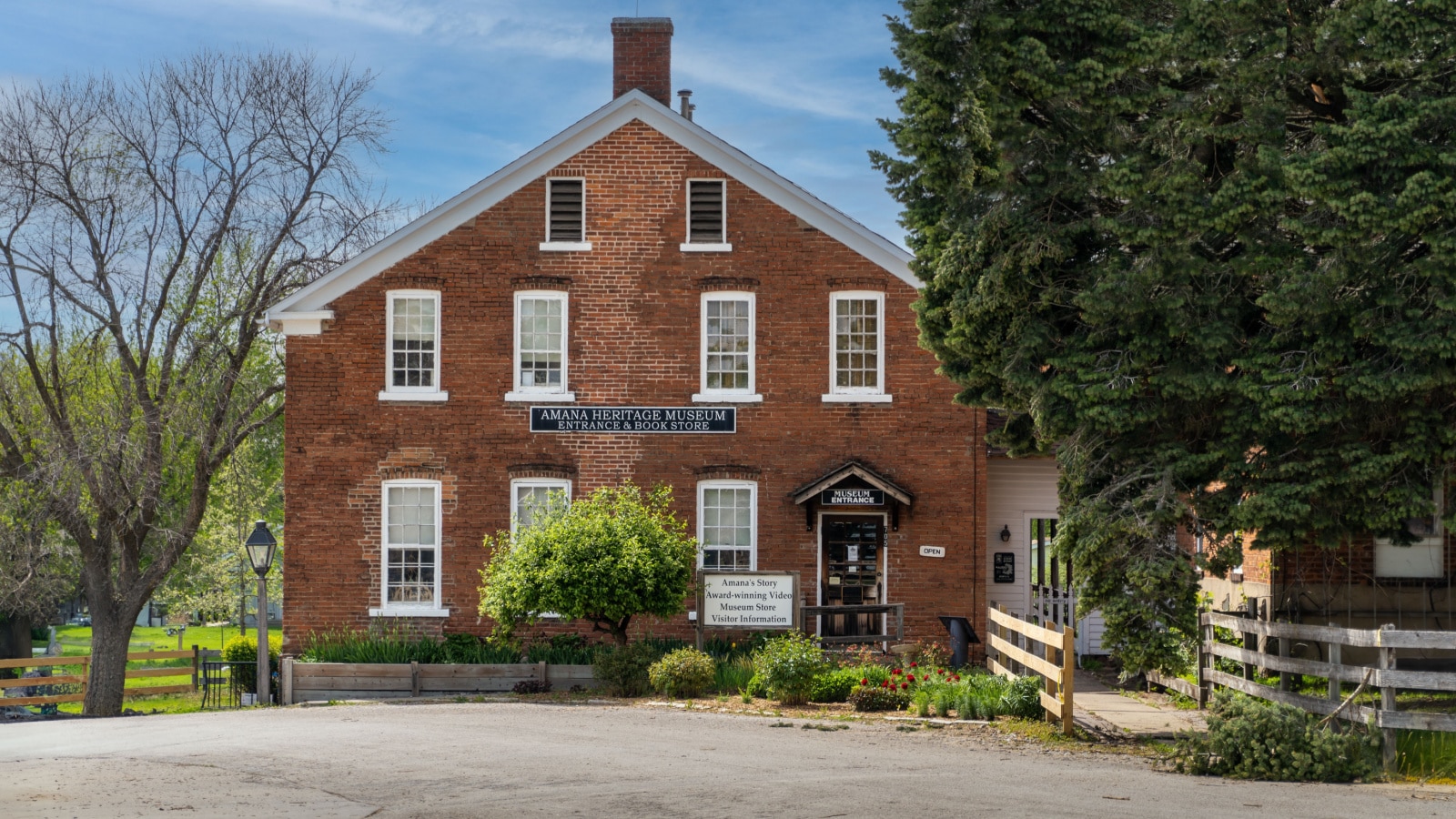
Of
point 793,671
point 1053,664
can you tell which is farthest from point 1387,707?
point 793,671

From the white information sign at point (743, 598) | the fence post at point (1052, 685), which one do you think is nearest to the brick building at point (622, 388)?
the white information sign at point (743, 598)

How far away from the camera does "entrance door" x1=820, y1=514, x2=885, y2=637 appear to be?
23.0 metres

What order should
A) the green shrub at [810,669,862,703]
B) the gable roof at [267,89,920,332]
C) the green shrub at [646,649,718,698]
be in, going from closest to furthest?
the green shrub at [810,669,862,703] → the green shrub at [646,649,718,698] → the gable roof at [267,89,920,332]

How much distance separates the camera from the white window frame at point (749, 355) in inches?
906

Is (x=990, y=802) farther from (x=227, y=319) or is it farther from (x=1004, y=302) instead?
(x=227, y=319)

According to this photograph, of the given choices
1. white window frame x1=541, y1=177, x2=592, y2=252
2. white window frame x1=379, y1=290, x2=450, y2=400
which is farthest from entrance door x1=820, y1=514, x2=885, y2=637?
white window frame x1=379, y1=290, x2=450, y2=400

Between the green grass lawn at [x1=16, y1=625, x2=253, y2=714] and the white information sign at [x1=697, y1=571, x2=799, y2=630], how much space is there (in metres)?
10.1

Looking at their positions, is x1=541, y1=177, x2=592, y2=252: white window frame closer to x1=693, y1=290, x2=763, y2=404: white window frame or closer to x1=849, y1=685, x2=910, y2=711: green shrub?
x1=693, y1=290, x2=763, y2=404: white window frame

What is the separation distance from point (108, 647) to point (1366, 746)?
2308 cm

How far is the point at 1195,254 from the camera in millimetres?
14578

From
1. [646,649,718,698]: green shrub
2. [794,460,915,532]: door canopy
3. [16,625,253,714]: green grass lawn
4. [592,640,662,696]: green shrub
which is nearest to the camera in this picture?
[646,649,718,698]: green shrub

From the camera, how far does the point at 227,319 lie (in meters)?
27.2

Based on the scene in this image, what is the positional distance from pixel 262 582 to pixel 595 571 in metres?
5.42

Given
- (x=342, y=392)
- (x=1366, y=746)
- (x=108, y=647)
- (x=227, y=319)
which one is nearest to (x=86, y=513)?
(x=108, y=647)
